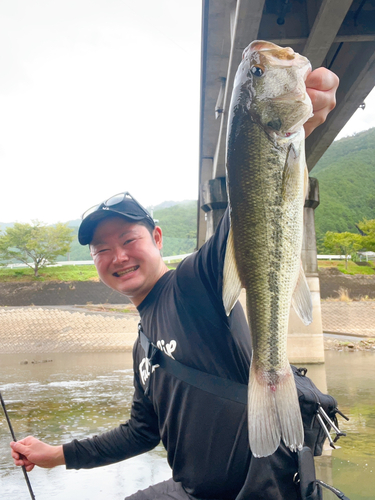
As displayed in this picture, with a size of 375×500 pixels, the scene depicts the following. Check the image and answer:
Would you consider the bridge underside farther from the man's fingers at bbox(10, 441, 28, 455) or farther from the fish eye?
the man's fingers at bbox(10, 441, 28, 455)

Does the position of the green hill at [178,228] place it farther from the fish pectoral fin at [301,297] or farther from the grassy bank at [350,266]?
the fish pectoral fin at [301,297]

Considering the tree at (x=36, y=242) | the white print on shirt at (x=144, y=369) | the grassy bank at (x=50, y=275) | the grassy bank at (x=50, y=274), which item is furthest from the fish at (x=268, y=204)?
the tree at (x=36, y=242)

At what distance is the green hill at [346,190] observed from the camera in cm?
10669

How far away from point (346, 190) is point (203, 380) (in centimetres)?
12039

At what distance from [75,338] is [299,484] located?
2417 centimetres

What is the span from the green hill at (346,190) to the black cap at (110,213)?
320 ft

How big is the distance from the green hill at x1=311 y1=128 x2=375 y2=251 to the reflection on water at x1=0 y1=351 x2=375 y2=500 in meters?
85.7

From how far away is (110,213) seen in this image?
7.67ft

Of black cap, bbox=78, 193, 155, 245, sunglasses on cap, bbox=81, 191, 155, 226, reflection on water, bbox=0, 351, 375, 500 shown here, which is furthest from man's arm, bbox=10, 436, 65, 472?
reflection on water, bbox=0, 351, 375, 500

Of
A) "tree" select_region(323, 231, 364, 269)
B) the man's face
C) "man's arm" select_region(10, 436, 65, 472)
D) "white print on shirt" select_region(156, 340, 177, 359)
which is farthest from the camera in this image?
"tree" select_region(323, 231, 364, 269)

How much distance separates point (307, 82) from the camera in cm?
151

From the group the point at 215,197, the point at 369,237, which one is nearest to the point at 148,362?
→ the point at 215,197

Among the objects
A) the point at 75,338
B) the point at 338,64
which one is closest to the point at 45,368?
the point at 75,338

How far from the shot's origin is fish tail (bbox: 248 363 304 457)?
4.42ft
